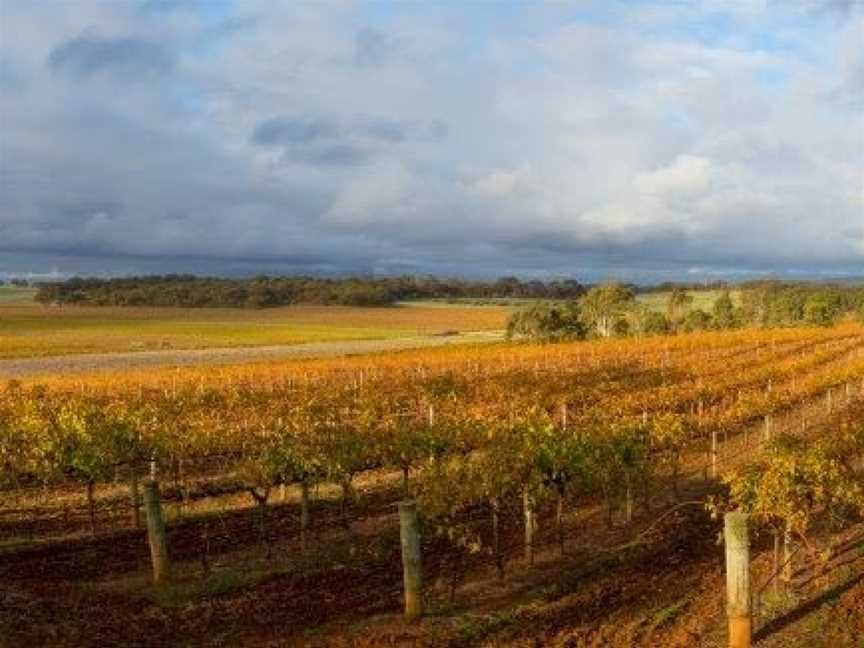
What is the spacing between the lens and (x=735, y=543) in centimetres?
1139

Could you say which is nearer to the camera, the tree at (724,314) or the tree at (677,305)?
the tree at (677,305)

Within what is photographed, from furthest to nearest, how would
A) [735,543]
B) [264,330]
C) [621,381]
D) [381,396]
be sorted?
[264,330] < [621,381] < [381,396] < [735,543]

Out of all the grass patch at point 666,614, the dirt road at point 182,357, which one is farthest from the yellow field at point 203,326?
the grass patch at point 666,614

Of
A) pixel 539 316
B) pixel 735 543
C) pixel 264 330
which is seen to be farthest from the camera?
pixel 264 330

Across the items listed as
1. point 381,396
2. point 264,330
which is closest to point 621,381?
point 381,396

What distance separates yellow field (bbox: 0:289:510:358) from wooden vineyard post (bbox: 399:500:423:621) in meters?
94.6

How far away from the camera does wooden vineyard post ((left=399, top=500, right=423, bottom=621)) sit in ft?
41.3

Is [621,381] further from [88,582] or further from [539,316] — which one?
[539,316]

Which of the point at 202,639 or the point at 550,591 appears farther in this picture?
the point at 550,591

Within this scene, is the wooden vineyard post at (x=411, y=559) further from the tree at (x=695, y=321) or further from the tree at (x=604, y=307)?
the tree at (x=695, y=321)

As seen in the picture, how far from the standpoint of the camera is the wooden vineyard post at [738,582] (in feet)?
37.0

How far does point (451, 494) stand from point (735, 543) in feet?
15.2

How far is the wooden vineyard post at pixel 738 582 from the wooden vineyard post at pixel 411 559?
4067 mm

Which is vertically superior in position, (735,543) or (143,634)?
(735,543)
